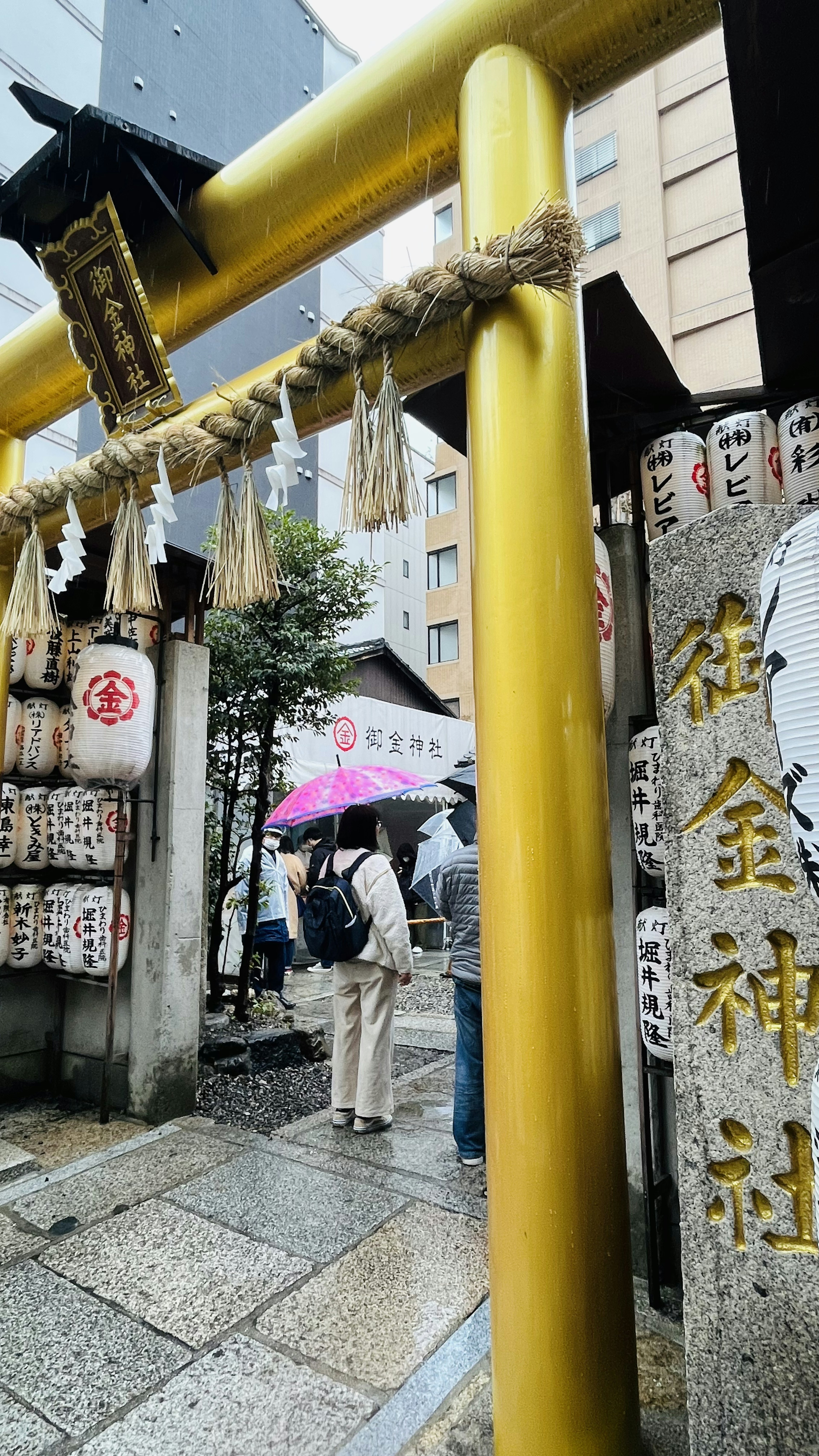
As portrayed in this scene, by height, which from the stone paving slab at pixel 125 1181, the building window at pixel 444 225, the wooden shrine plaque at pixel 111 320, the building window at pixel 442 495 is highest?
the building window at pixel 444 225

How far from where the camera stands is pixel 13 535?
5.50 metres

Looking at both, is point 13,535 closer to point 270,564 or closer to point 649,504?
point 270,564

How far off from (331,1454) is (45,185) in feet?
19.6

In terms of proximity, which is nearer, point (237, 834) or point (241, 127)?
point (237, 834)

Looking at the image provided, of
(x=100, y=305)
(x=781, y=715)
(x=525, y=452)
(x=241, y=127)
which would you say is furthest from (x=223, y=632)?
(x=241, y=127)

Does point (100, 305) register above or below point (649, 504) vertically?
above

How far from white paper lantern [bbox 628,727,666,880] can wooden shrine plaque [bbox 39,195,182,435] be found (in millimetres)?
3214

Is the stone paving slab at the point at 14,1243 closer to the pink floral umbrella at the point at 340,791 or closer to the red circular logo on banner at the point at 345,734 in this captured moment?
the pink floral umbrella at the point at 340,791

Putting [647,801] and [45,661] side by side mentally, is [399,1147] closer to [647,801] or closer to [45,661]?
[647,801]

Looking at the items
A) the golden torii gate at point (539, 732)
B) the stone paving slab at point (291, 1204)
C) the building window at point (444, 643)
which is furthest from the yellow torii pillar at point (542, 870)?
the building window at point (444, 643)

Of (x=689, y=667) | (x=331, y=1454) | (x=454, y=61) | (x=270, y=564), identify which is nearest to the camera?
(x=689, y=667)

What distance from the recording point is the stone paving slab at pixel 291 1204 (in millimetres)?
4156

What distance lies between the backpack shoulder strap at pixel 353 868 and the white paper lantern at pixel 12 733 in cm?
288

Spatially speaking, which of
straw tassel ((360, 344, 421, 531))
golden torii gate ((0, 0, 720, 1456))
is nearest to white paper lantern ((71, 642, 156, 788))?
golden torii gate ((0, 0, 720, 1456))
